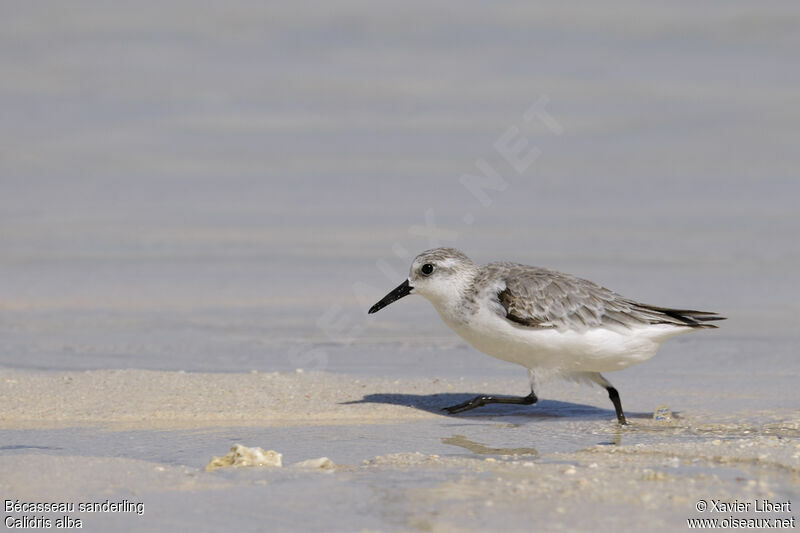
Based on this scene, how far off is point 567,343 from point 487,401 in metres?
0.72

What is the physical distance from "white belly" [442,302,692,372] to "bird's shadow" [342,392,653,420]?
0.35 meters

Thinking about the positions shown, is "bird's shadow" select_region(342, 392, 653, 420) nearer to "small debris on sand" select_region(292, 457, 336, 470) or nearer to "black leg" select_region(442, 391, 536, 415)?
"black leg" select_region(442, 391, 536, 415)

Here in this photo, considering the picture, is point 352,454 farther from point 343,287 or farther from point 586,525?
point 343,287

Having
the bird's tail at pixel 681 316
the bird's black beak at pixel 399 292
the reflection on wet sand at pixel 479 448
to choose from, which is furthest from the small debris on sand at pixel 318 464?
the bird's tail at pixel 681 316

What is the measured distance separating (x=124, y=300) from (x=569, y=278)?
6.05m

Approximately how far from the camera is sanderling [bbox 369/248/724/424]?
8070 mm

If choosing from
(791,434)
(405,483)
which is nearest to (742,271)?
(791,434)

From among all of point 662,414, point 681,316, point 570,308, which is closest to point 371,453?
point 570,308

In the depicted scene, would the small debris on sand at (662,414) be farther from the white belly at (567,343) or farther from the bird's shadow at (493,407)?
the white belly at (567,343)

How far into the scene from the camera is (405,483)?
543 centimetres

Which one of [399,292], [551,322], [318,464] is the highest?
[399,292]

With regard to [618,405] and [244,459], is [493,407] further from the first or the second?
[244,459]

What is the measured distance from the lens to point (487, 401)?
320 inches

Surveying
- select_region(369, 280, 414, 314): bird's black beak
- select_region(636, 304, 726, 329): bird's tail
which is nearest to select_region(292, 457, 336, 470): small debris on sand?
select_region(369, 280, 414, 314): bird's black beak
